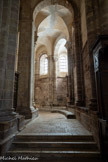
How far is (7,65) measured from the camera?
3.31 meters

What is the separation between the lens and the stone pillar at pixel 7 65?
111 inches

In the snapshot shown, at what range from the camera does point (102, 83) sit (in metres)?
2.99

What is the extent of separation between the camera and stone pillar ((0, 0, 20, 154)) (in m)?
2.81

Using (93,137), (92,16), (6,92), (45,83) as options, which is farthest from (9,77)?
(45,83)

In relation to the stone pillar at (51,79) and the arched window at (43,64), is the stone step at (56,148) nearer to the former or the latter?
the stone pillar at (51,79)

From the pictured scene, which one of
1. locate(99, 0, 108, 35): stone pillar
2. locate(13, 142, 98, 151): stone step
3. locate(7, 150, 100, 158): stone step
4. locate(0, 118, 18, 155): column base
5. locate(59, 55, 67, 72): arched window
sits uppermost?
locate(59, 55, 67, 72): arched window

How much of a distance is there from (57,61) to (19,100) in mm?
10271

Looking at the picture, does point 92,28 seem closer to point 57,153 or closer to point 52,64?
point 57,153

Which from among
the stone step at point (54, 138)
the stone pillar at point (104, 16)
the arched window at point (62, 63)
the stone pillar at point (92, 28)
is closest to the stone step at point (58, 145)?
the stone step at point (54, 138)

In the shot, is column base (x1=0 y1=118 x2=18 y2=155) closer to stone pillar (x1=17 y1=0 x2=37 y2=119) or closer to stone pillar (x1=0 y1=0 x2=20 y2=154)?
stone pillar (x1=0 y1=0 x2=20 y2=154)

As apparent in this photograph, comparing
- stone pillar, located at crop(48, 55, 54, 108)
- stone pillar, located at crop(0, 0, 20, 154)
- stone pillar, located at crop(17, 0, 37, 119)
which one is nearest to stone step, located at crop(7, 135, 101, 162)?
stone pillar, located at crop(0, 0, 20, 154)

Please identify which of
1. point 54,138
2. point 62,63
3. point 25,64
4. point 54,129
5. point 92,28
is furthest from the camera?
point 62,63

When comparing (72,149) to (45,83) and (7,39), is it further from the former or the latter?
(45,83)

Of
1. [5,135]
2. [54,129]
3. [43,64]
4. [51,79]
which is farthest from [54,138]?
[43,64]
